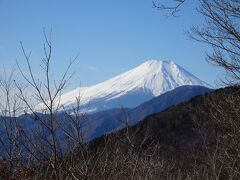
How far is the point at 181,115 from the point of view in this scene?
50.1m

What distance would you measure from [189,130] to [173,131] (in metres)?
2.31

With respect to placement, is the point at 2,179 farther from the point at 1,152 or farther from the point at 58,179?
the point at 58,179

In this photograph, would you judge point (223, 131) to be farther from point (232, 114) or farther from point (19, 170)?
point (19, 170)

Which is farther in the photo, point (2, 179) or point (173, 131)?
point (173, 131)

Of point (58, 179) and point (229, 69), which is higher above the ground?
point (229, 69)

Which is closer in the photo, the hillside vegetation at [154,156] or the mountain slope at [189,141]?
the hillside vegetation at [154,156]

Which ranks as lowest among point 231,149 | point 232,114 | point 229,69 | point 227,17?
point 231,149

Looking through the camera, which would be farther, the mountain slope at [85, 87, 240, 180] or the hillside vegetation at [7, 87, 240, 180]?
the mountain slope at [85, 87, 240, 180]

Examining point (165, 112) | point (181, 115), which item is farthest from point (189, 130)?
point (165, 112)

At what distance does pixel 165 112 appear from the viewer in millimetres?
56031

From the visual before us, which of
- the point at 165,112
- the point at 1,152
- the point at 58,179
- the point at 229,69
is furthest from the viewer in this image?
the point at 165,112

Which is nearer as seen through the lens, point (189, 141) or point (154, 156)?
point (154, 156)

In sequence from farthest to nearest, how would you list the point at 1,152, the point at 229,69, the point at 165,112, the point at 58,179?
the point at 165,112 → the point at 229,69 → the point at 1,152 → the point at 58,179

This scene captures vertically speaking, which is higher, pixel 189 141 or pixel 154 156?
pixel 154 156
